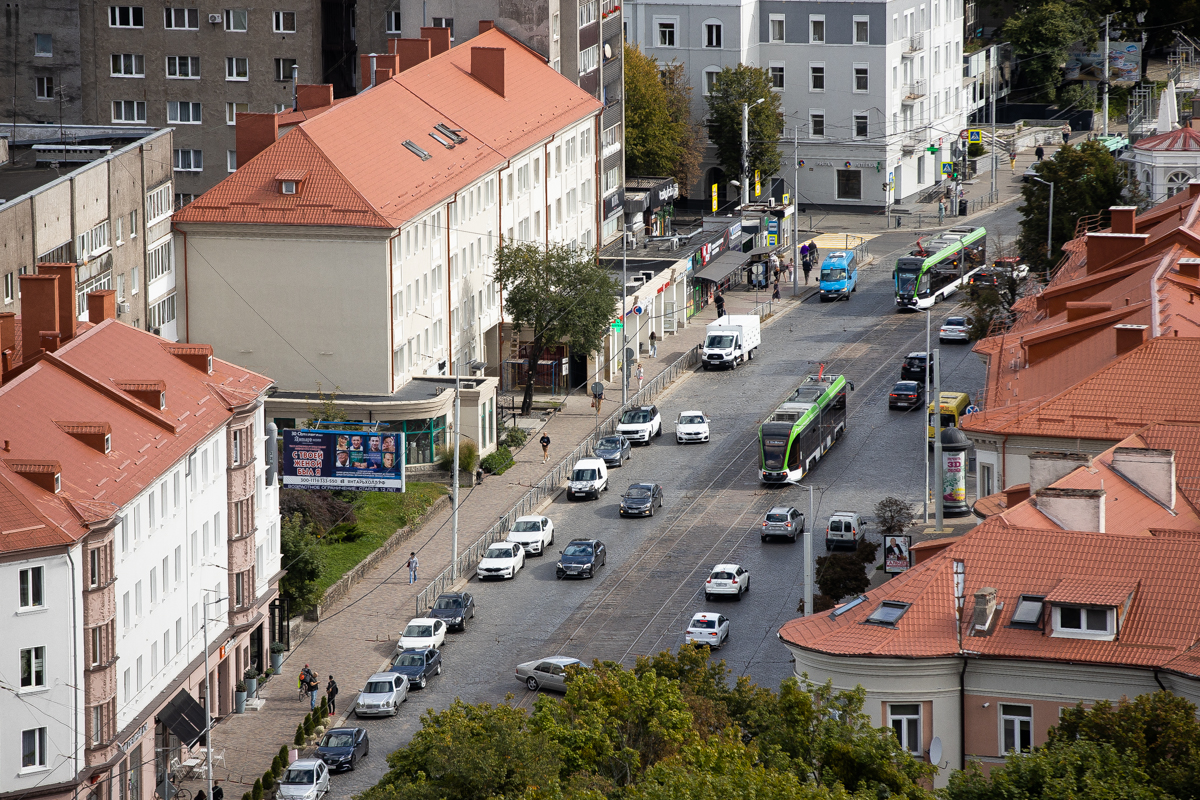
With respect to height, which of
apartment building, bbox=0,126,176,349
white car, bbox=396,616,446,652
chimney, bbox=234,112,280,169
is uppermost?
chimney, bbox=234,112,280,169

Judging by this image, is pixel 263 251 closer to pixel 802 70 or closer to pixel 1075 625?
pixel 1075 625

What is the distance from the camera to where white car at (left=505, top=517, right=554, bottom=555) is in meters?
83.8

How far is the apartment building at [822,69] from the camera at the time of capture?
146 m

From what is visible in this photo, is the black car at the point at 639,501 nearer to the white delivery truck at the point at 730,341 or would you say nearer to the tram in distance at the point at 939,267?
the white delivery truck at the point at 730,341

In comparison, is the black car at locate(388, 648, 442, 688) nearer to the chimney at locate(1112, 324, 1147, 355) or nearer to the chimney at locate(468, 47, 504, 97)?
the chimney at locate(1112, 324, 1147, 355)

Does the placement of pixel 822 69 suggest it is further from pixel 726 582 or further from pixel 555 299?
pixel 726 582

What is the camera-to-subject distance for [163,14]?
121812 mm

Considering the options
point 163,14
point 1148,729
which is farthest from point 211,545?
point 163,14

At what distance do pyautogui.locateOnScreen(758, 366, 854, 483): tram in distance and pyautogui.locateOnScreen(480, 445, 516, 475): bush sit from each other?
11392mm

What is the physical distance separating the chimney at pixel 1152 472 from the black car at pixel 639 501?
31.4m

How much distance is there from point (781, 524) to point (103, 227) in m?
30.7

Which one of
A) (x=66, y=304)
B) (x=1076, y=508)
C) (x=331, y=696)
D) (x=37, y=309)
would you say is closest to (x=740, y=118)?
(x=66, y=304)

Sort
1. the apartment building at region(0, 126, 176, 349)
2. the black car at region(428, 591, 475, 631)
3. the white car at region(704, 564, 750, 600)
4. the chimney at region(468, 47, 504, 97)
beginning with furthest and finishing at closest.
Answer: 1. the chimney at region(468, 47, 504, 97)
2. the apartment building at region(0, 126, 176, 349)
3. the white car at region(704, 564, 750, 600)
4. the black car at region(428, 591, 475, 631)

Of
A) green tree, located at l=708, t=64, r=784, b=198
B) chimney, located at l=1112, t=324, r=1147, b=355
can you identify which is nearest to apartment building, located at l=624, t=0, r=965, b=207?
green tree, located at l=708, t=64, r=784, b=198
